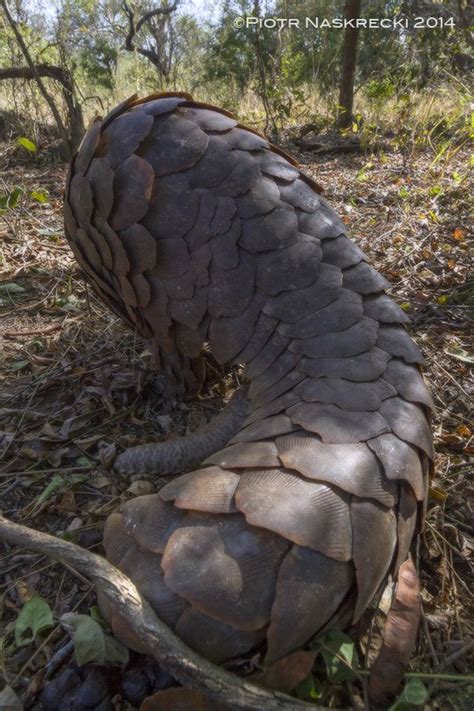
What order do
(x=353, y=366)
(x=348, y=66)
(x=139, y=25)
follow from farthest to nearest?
(x=139, y=25) < (x=348, y=66) < (x=353, y=366)

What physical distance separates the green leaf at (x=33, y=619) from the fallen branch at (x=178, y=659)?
0.34m

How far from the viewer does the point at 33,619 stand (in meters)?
1.29

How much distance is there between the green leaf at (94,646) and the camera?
3.61 feet

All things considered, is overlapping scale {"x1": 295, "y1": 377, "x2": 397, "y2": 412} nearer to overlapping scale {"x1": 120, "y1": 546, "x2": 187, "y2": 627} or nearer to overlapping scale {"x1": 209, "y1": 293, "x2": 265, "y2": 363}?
overlapping scale {"x1": 209, "y1": 293, "x2": 265, "y2": 363}

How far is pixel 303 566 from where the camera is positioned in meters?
1.03

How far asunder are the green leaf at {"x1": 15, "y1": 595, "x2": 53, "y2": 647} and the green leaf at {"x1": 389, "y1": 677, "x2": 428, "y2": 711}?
814 mm

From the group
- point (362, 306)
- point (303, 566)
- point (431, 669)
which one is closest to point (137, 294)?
point (362, 306)

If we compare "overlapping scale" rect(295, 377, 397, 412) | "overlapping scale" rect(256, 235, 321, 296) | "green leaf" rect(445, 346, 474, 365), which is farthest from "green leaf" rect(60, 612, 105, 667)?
"green leaf" rect(445, 346, 474, 365)

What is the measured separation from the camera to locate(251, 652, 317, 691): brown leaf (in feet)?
3.30

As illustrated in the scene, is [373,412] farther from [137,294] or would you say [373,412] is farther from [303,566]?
[137,294]

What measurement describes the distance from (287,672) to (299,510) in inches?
11.9

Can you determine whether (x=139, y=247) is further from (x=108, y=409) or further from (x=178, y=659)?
(x=178, y=659)

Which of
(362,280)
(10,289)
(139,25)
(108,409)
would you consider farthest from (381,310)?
(139,25)

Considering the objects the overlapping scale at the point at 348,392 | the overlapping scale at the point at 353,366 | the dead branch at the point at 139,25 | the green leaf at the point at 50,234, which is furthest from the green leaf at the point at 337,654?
the dead branch at the point at 139,25
